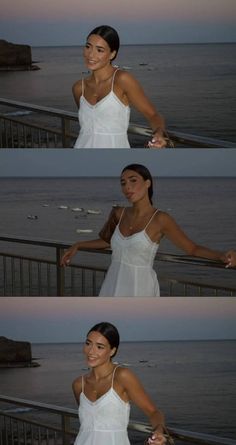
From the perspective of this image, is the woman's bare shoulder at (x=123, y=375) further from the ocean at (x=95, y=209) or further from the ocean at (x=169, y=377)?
the ocean at (x=95, y=209)

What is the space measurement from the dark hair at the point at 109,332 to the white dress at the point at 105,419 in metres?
0.17

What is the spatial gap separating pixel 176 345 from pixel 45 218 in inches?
30.4

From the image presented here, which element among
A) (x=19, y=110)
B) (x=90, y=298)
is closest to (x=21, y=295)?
(x=90, y=298)

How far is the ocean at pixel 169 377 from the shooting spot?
24.0 ft

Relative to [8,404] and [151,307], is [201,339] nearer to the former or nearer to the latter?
[151,307]

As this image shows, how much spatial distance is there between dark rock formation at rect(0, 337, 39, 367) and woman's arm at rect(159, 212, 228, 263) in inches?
31.9

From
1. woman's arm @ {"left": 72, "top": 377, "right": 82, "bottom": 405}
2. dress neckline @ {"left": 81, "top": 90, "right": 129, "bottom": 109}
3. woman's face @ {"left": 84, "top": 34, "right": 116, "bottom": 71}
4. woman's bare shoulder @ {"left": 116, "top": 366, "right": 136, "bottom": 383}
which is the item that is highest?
woman's face @ {"left": 84, "top": 34, "right": 116, "bottom": 71}

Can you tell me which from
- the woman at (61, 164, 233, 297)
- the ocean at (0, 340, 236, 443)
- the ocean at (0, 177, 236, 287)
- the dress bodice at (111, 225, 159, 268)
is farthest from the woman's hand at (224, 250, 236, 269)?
the ocean at (0, 340, 236, 443)

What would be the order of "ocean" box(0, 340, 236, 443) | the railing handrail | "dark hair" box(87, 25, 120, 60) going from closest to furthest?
"dark hair" box(87, 25, 120, 60) < the railing handrail < "ocean" box(0, 340, 236, 443)

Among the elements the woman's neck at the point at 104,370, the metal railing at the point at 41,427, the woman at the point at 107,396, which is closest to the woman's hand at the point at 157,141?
the woman at the point at 107,396

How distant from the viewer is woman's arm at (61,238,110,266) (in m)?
7.11

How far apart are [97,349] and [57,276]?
2.18 ft

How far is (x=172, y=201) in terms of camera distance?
281 inches

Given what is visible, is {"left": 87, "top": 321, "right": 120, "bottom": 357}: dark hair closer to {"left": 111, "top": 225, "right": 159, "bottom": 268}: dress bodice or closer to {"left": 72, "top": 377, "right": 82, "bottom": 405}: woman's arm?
{"left": 72, "top": 377, "right": 82, "bottom": 405}: woman's arm
